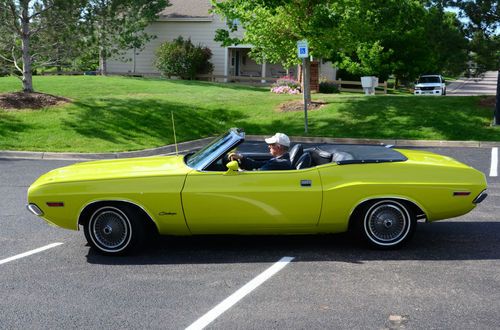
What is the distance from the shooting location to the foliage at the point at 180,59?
117 feet

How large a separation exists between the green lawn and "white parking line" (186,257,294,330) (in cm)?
958

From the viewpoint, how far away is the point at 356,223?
5.81 m

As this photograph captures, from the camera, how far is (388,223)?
18.9 feet

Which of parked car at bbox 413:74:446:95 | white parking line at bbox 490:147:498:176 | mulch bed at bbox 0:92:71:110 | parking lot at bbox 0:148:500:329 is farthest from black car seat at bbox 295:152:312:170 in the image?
parked car at bbox 413:74:446:95

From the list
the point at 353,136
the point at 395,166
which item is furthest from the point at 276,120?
the point at 395,166

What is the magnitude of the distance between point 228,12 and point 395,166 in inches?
585

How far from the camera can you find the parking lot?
4.24 metres

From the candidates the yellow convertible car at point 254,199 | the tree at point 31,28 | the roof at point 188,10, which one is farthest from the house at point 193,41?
the yellow convertible car at point 254,199

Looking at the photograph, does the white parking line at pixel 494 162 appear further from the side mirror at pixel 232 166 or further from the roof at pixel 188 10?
the roof at pixel 188 10

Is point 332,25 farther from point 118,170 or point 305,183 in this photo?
point 118,170

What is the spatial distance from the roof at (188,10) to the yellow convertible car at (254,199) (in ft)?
113

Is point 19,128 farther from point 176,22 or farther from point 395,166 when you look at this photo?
point 176,22

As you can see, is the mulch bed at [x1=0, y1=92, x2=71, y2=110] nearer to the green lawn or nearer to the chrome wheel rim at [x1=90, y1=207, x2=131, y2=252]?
the green lawn

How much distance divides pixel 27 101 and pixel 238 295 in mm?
15419
